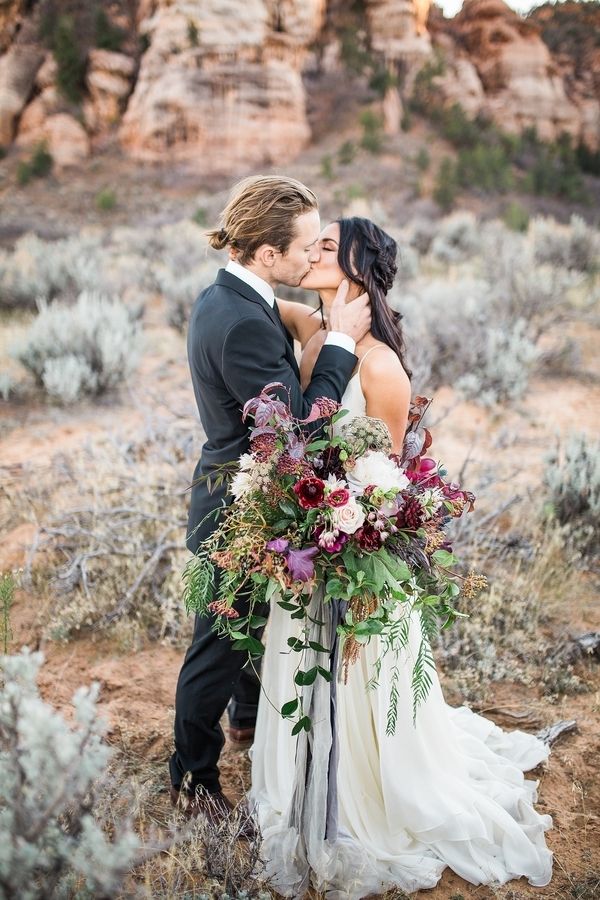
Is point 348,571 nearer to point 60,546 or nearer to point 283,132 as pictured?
point 60,546

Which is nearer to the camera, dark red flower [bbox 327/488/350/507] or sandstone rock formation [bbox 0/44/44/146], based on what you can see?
dark red flower [bbox 327/488/350/507]

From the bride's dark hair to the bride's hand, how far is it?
38 mm

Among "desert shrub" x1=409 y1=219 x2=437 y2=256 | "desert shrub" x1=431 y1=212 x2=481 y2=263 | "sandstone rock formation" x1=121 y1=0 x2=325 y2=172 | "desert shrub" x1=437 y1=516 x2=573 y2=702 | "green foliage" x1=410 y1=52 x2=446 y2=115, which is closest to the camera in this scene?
"desert shrub" x1=437 y1=516 x2=573 y2=702

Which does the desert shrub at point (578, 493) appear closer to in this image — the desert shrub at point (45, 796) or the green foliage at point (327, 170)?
the desert shrub at point (45, 796)

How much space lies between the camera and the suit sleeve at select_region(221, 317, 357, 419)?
1.93 meters

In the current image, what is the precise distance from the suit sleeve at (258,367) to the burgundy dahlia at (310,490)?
0.31m

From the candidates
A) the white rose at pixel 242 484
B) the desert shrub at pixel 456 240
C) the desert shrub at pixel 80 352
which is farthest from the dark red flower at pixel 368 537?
the desert shrub at pixel 456 240

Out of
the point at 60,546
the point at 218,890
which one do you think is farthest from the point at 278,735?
the point at 60,546

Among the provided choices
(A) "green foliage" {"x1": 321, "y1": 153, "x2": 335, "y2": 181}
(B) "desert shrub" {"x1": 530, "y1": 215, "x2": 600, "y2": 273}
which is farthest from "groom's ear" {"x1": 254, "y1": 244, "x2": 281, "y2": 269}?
(A) "green foliage" {"x1": 321, "y1": 153, "x2": 335, "y2": 181}

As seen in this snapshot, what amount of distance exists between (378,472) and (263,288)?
88cm

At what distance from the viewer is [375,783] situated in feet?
7.57

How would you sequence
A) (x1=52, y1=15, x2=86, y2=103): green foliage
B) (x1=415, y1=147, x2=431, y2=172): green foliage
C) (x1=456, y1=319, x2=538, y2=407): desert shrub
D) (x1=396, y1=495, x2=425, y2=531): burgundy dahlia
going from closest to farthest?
1. (x1=396, y1=495, x2=425, y2=531): burgundy dahlia
2. (x1=456, y1=319, x2=538, y2=407): desert shrub
3. (x1=415, y1=147, x2=431, y2=172): green foliage
4. (x1=52, y1=15, x2=86, y2=103): green foliage

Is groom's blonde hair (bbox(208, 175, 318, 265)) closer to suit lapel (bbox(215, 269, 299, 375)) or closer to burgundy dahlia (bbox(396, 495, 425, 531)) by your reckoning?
Result: suit lapel (bbox(215, 269, 299, 375))

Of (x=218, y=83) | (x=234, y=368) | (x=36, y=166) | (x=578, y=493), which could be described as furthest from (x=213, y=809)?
(x=218, y=83)
